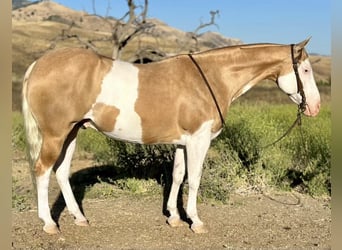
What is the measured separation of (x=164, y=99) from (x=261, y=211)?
223 cm

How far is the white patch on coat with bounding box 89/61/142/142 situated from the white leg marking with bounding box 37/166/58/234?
851 millimetres

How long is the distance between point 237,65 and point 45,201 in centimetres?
255

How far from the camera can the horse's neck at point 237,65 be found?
4891mm

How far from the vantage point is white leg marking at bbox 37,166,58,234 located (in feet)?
15.2

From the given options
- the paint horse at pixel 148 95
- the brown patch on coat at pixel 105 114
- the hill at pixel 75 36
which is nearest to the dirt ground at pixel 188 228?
the paint horse at pixel 148 95

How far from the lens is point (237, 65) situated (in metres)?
4.92

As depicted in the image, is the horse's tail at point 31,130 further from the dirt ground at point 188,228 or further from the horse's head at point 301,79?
the horse's head at point 301,79

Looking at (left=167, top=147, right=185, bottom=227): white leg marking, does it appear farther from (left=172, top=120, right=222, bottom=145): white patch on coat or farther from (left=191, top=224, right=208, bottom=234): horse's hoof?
(left=172, top=120, right=222, bottom=145): white patch on coat

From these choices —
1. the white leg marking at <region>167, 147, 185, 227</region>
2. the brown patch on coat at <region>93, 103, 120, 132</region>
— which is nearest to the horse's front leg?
the white leg marking at <region>167, 147, 185, 227</region>

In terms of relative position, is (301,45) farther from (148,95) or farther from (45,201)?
(45,201)

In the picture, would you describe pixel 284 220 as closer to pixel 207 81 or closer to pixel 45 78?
pixel 207 81

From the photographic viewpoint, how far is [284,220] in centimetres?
550

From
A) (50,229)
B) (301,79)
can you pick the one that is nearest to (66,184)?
(50,229)

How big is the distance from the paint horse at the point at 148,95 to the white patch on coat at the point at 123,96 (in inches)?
0.4
